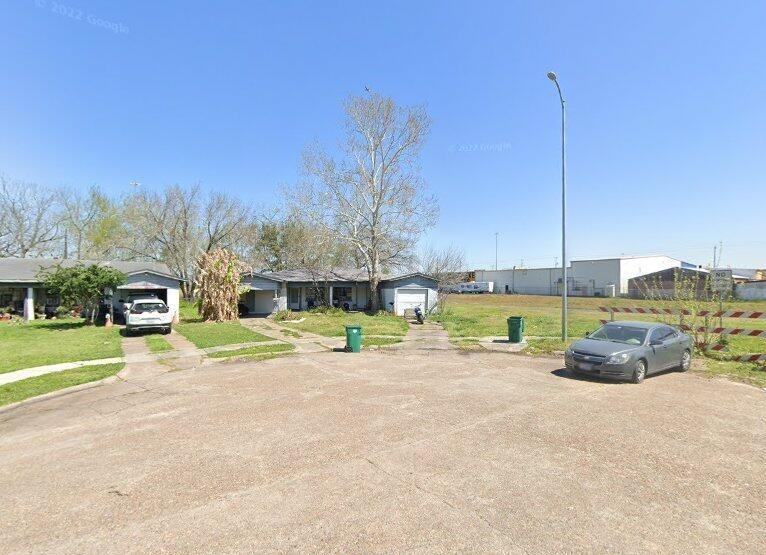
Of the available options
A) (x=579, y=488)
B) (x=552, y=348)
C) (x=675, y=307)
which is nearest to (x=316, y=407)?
(x=579, y=488)

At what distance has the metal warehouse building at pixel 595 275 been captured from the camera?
63500 millimetres

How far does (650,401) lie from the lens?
8984 millimetres

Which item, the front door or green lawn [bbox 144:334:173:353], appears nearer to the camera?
green lawn [bbox 144:334:173:353]

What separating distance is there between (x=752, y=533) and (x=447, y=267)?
28.2 meters

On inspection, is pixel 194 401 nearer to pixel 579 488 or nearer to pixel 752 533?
pixel 579 488

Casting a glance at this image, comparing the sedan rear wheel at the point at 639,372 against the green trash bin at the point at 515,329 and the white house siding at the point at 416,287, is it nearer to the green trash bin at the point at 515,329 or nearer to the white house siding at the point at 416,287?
the green trash bin at the point at 515,329

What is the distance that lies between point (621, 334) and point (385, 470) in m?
9.07

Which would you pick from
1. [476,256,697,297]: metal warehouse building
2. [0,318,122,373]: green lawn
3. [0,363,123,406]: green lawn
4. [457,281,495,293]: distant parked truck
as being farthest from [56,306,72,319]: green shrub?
[457,281,495,293]: distant parked truck

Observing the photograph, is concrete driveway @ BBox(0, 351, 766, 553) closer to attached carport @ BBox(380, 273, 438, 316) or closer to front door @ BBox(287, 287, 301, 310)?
attached carport @ BBox(380, 273, 438, 316)

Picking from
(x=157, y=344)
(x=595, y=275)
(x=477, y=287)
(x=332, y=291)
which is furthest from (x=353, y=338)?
(x=477, y=287)

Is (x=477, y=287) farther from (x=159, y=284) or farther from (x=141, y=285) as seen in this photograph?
(x=141, y=285)

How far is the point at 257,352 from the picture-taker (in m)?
15.2

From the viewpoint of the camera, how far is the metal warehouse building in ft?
208

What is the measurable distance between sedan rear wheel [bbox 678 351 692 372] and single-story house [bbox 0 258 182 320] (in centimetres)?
2411
